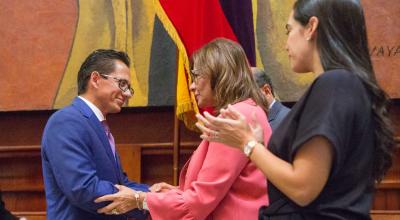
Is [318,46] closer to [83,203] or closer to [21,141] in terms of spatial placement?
[83,203]

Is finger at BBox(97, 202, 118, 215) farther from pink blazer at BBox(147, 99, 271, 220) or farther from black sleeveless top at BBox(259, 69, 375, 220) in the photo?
black sleeveless top at BBox(259, 69, 375, 220)

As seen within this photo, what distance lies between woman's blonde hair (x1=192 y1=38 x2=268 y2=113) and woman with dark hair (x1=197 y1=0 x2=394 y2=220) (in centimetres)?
53

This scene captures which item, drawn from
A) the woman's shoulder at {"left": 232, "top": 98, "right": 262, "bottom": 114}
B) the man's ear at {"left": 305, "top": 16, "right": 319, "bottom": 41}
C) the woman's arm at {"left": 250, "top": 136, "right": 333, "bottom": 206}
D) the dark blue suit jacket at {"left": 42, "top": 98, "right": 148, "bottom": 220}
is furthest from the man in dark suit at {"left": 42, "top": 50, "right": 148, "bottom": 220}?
the man's ear at {"left": 305, "top": 16, "right": 319, "bottom": 41}

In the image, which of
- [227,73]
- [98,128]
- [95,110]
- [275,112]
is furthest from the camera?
[275,112]

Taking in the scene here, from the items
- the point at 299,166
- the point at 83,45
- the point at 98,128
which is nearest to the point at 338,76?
the point at 299,166

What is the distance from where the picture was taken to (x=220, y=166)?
81.7 inches

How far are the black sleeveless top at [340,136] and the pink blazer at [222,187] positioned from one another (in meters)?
0.48

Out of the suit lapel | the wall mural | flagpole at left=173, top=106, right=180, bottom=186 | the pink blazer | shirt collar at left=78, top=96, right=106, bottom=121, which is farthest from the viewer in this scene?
the wall mural

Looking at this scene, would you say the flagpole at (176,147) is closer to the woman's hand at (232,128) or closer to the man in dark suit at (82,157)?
the man in dark suit at (82,157)

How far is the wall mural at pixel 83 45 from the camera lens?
190 inches

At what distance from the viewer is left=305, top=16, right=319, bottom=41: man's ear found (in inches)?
64.6

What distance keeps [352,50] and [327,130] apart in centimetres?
29

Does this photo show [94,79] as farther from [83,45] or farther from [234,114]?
[83,45]

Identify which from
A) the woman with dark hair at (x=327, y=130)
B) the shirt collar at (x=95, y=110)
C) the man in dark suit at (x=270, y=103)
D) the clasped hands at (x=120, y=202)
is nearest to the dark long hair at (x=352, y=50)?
the woman with dark hair at (x=327, y=130)
